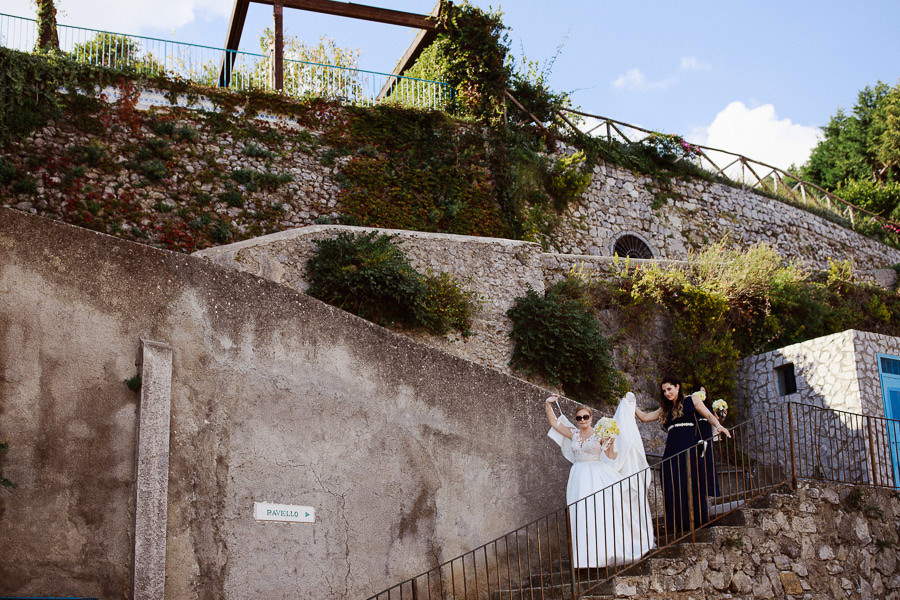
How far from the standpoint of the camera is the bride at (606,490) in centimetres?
747

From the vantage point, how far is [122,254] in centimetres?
652

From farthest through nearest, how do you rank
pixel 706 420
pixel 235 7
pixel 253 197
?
1. pixel 235 7
2. pixel 253 197
3. pixel 706 420

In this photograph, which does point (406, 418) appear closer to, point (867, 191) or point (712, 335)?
point (712, 335)

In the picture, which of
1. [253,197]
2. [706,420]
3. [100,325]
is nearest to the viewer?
[100,325]

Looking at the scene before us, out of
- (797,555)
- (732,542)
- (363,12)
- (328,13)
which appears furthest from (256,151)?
(797,555)

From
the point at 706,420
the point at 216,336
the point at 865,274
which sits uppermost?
the point at 865,274

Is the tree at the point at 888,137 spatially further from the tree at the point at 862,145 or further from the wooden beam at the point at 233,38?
the wooden beam at the point at 233,38

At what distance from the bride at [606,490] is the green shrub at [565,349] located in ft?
12.5

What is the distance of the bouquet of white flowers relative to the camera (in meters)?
7.52

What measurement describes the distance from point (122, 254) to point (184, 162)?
300 inches

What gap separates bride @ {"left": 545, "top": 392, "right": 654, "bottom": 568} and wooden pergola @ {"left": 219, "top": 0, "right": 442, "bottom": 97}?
386 inches

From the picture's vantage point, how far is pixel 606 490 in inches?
303

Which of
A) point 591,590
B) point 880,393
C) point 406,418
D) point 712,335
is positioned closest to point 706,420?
point 591,590

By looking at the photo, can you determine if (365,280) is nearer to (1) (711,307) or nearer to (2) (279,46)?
(1) (711,307)
